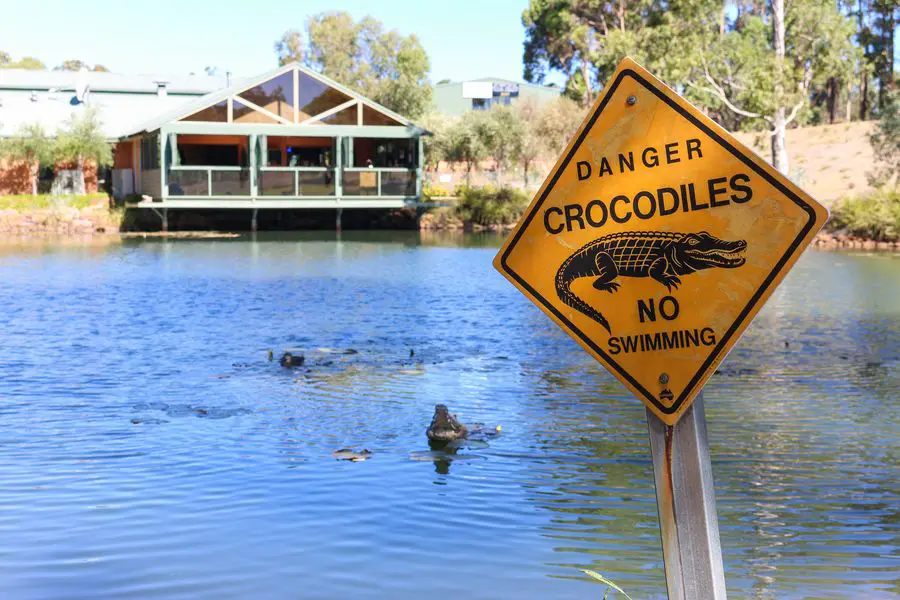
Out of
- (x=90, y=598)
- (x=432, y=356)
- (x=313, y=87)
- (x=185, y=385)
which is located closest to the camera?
(x=90, y=598)

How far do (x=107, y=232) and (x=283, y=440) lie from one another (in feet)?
113

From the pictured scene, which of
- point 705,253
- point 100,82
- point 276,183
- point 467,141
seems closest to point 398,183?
point 276,183

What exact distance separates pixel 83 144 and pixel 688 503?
44324mm

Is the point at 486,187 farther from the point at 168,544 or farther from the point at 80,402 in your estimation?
the point at 168,544

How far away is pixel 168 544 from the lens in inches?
255

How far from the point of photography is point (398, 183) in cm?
4022

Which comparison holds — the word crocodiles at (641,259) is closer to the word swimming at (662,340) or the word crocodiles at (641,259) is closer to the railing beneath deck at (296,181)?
the word swimming at (662,340)

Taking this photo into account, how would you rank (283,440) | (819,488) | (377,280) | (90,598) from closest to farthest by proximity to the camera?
(90,598), (819,488), (283,440), (377,280)

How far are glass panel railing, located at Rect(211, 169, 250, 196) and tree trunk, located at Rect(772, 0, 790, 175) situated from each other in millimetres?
17715

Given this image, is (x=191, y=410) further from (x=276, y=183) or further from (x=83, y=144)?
(x=83, y=144)

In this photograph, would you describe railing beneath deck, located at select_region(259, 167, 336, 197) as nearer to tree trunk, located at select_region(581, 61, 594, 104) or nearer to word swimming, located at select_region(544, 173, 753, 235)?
tree trunk, located at select_region(581, 61, 594, 104)

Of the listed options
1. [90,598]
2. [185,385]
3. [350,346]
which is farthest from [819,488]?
[350,346]

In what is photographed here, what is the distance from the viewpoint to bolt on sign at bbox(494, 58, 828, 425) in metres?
2.69

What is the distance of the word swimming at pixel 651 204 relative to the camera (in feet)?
8.89
